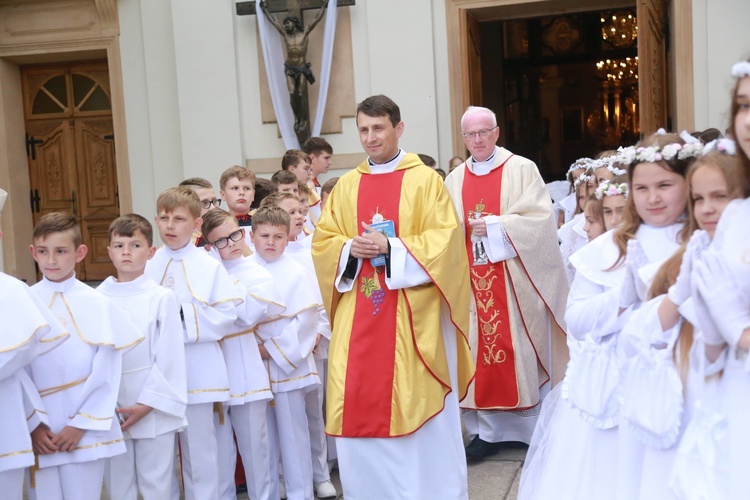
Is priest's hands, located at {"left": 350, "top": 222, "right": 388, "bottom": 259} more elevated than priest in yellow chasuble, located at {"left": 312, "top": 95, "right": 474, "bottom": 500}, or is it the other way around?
priest's hands, located at {"left": 350, "top": 222, "right": 388, "bottom": 259}

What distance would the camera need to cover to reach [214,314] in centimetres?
459

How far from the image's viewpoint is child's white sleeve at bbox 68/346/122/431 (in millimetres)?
4008

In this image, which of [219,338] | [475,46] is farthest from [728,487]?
[475,46]

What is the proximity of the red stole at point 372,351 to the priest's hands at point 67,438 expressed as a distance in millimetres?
1178

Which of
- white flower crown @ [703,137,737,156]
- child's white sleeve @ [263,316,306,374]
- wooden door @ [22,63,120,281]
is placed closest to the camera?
white flower crown @ [703,137,737,156]

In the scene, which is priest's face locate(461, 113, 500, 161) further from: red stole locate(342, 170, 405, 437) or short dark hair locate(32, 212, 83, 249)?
short dark hair locate(32, 212, 83, 249)

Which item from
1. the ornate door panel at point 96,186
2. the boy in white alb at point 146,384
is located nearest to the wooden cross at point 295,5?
the ornate door panel at point 96,186

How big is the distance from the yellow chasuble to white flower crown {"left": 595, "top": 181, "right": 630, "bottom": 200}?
0.73 m

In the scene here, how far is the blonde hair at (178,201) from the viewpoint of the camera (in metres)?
4.73

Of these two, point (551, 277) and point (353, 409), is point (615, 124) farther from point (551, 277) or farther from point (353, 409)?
point (353, 409)

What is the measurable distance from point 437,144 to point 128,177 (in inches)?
149

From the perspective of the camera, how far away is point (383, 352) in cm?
448

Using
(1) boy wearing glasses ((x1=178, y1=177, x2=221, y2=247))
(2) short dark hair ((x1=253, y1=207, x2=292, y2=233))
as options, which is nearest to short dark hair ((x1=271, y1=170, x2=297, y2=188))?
(1) boy wearing glasses ((x1=178, y1=177, x2=221, y2=247))

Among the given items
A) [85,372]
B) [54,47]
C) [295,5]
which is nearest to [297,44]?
[295,5]
